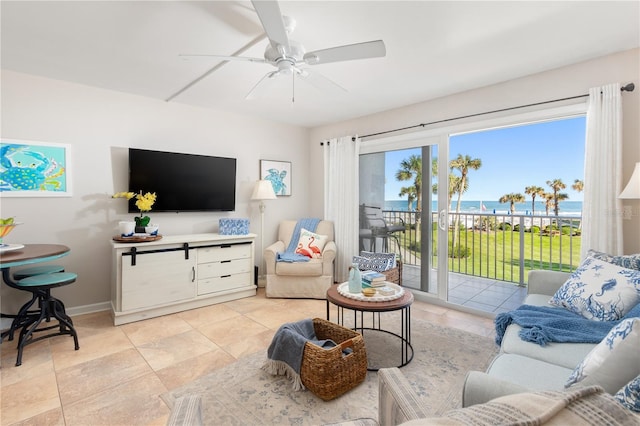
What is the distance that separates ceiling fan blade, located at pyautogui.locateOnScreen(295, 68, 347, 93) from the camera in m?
2.21

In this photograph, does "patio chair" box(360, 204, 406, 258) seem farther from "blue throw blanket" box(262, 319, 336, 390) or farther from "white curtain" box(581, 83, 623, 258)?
"blue throw blanket" box(262, 319, 336, 390)

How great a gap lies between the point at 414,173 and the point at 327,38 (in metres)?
2.08

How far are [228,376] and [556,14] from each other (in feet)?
10.7

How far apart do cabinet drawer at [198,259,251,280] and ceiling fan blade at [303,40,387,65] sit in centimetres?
255

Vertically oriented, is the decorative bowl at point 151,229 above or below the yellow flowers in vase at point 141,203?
below

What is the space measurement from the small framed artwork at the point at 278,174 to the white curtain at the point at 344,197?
2.31ft

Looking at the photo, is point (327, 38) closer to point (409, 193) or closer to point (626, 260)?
point (409, 193)

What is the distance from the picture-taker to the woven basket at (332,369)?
5.95ft

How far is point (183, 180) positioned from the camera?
3707 mm

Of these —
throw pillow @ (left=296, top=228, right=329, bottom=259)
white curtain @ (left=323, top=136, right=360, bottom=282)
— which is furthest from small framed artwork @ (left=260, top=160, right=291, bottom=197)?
throw pillow @ (left=296, top=228, right=329, bottom=259)

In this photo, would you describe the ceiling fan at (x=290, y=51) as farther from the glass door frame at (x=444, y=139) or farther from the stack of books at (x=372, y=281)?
the glass door frame at (x=444, y=139)

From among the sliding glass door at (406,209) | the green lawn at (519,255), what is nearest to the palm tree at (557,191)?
the green lawn at (519,255)

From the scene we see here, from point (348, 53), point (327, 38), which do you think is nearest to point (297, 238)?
point (327, 38)

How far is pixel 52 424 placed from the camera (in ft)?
5.36
